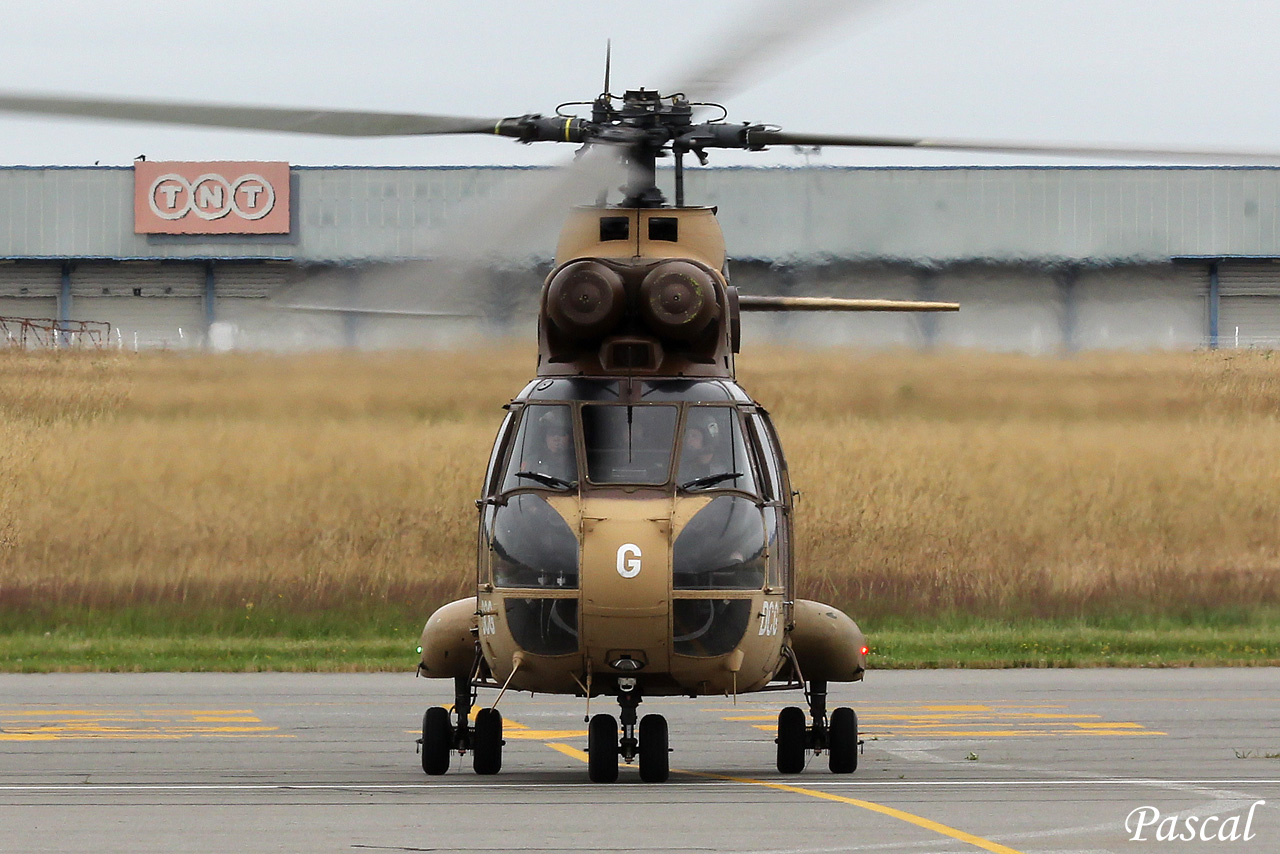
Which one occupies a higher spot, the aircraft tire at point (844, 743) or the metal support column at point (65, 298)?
the metal support column at point (65, 298)

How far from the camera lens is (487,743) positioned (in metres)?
13.3

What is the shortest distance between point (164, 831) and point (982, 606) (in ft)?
61.9

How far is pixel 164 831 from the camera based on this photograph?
33.7 feet

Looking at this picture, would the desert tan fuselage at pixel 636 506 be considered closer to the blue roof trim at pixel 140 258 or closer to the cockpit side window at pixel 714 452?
the cockpit side window at pixel 714 452

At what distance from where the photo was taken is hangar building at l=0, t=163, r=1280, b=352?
15539 millimetres

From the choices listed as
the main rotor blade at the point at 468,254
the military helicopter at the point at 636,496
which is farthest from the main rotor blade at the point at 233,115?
the main rotor blade at the point at 468,254

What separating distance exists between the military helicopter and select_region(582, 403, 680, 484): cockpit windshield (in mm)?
12

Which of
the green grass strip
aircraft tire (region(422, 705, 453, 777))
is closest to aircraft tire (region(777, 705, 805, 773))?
aircraft tire (region(422, 705, 453, 777))

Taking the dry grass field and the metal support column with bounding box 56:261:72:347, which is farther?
the metal support column with bounding box 56:261:72:347

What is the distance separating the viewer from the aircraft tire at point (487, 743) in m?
13.3

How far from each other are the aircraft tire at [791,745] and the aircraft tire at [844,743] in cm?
22

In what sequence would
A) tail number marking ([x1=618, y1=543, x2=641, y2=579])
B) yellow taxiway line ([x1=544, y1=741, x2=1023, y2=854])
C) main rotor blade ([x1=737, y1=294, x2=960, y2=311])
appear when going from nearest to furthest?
yellow taxiway line ([x1=544, y1=741, x2=1023, y2=854]), tail number marking ([x1=618, y1=543, x2=641, y2=579]), main rotor blade ([x1=737, y1=294, x2=960, y2=311])

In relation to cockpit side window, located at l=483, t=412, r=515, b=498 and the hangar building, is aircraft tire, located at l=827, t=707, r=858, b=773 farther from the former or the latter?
the hangar building

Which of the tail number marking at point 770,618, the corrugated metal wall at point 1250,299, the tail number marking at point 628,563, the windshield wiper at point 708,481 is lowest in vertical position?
the tail number marking at point 770,618
